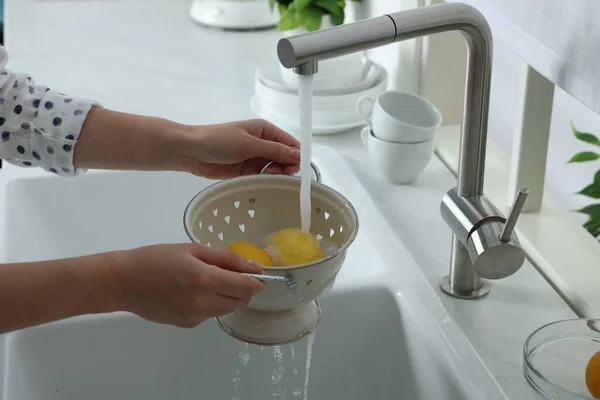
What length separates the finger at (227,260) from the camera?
2.41ft

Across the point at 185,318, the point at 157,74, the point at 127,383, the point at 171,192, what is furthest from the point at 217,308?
the point at 157,74

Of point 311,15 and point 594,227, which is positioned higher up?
point 311,15

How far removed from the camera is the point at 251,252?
830 mm

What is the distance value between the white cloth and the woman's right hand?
35cm

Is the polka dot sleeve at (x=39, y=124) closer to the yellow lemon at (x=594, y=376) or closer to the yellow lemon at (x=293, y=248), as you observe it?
the yellow lemon at (x=293, y=248)

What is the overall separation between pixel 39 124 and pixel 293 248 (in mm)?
416

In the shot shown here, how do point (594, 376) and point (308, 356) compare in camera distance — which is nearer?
point (594, 376)

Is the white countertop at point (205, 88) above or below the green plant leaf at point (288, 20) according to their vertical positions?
below

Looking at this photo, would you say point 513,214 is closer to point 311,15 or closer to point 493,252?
point 493,252

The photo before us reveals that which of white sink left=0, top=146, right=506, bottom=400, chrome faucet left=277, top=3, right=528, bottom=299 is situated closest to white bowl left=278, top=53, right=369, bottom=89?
white sink left=0, top=146, right=506, bottom=400

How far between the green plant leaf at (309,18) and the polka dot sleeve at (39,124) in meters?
0.64

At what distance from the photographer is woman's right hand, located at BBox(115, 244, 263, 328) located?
2.38 feet

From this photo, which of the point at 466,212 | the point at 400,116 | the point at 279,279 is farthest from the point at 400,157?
the point at 279,279

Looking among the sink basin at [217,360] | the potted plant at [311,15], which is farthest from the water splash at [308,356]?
the potted plant at [311,15]
